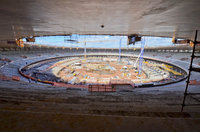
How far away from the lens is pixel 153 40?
43656mm

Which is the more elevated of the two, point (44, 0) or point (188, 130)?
point (44, 0)

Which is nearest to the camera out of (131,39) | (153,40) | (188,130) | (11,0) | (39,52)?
(188,130)

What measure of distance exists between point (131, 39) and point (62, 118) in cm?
954

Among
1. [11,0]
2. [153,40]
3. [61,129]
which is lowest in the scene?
[61,129]

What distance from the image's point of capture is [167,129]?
186 centimetres

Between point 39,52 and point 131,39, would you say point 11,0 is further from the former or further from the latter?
point 39,52

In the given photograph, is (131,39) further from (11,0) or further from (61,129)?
(61,129)

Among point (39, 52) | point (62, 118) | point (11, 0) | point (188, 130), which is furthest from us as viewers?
point (39, 52)

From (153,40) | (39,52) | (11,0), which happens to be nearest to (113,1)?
(11,0)

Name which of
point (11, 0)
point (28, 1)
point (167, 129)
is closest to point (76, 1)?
point (28, 1)

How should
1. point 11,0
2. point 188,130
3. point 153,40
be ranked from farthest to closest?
1. point 153,40
2. point 11,0
3. point 188,130

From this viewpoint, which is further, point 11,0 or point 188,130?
point 11,0

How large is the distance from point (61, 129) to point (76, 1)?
130 inches

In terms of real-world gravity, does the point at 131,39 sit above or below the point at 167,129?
above
